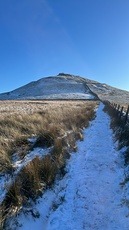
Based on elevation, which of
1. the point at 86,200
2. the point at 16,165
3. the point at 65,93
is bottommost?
the point at 86,200

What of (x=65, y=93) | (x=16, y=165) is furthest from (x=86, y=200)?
(x=65, y=93)

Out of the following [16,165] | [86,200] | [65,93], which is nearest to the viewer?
[86,200]

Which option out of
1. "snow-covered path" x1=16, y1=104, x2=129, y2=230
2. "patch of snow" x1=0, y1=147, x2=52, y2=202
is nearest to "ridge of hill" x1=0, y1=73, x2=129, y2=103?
"snow-covered path" x1=16, y1=104, x2=129, y2=230

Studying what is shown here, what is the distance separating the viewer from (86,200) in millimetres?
5000

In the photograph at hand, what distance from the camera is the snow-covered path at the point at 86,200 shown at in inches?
167

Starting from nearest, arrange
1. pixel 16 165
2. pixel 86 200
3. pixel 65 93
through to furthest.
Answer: pixel 86 200, pixel 16 165, pixel 65 93

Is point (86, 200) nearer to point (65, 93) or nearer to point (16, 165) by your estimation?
point (16, 165)

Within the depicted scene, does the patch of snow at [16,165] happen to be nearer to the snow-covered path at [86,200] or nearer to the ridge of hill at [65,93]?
the snow-covered path at [86,200]

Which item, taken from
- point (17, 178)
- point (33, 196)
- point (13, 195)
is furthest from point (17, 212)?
point (17, 178)

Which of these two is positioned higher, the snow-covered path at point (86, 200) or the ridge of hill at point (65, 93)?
the ridge of hill at point (65, 93)

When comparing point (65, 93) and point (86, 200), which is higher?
point (65, 93)

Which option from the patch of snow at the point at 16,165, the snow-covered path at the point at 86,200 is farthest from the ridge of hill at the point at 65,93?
the patch of snow at the point at 16,165

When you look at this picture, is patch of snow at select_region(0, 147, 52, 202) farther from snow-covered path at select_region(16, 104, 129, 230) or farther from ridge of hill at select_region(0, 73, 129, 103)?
ridge of hill at select_region(0, 73, 129, 103)

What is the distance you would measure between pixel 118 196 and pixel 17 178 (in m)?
2.71
